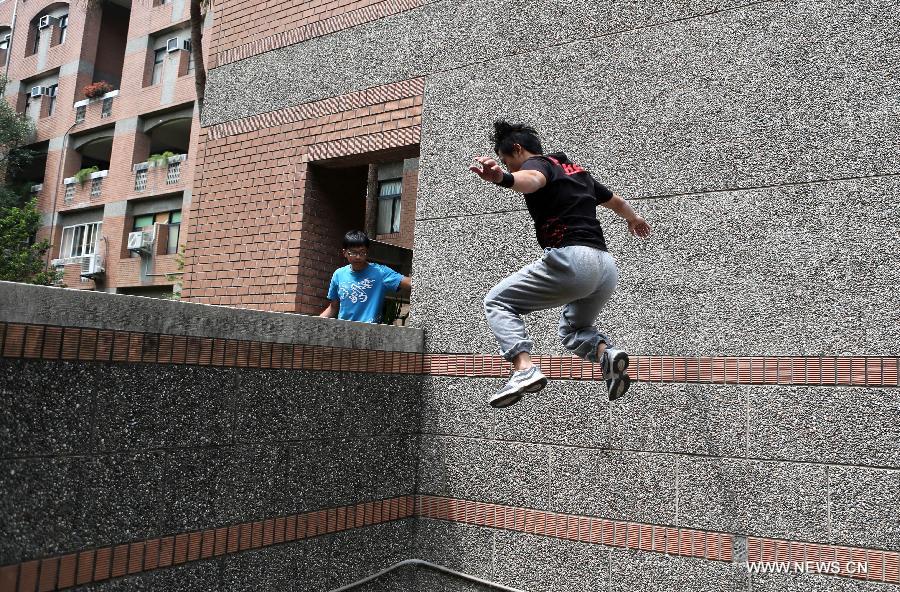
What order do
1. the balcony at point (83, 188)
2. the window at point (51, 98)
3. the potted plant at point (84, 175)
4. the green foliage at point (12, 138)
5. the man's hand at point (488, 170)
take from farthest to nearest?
the window at point (51, 98), the green foliage at point (12, 138), the potted plant at point (84, 175), the balcony at point (83, 188), the man's hand at point (488, 170)

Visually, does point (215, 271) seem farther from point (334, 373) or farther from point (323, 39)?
point (334, 373)

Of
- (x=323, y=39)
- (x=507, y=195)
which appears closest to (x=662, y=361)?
(x=507, y=195)

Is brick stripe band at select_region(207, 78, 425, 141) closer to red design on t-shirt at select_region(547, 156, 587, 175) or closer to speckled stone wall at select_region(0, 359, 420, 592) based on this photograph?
speckled stone wall at select_region(0, 359, 420, 592)

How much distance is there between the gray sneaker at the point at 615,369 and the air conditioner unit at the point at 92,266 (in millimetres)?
34376

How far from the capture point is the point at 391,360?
645cm

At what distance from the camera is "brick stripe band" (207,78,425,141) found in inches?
297

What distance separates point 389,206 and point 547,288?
23.8 meters

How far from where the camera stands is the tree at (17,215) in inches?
1249

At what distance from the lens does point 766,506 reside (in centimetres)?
535

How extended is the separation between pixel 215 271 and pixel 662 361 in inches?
201

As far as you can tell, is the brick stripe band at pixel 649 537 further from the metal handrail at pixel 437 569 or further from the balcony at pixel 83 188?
the balcony at pixel 83 188

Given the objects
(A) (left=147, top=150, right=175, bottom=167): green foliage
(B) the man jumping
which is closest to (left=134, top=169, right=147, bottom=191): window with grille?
(A) (left=147, top=150, right=175, bottom=167): green foliage

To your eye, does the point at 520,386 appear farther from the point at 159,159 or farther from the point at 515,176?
the point at 159,159

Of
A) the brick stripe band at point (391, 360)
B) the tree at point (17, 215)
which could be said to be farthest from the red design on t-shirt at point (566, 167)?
the tree at point (17, 215)
